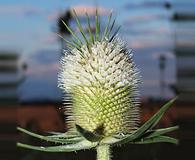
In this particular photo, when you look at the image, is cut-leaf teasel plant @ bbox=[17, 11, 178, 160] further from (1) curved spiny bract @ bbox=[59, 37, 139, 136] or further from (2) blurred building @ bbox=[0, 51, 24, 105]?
(2) blurred building @ bbox=[0, 51, 24, 105]

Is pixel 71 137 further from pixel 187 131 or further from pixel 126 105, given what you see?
pixel 187 131

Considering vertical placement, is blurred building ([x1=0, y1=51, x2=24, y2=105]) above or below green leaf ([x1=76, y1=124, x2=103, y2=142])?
above

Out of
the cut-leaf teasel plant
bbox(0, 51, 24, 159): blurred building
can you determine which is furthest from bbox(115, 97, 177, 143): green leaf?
bbox(0, 51, 24, 159): blurred building

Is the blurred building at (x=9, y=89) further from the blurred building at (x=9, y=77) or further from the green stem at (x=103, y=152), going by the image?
the green stem at (x=103, y=152)

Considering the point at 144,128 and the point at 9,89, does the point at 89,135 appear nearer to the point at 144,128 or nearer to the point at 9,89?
the point at 144,128

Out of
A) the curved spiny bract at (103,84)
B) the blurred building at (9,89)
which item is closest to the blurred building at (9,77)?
the blurred building at (9,89)

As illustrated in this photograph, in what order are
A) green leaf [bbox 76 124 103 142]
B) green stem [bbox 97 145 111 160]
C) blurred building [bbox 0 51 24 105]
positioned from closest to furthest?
green leaf [bbox 76 124 103 142] < green stem [bbox 97 145 111 160] < blurred building [bbox 0 51 24 105]
